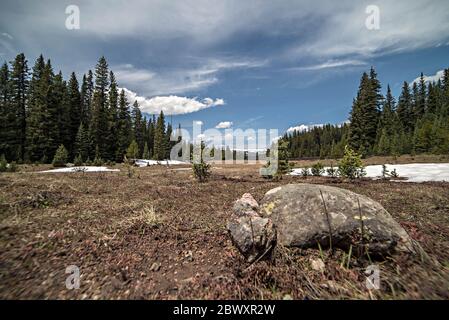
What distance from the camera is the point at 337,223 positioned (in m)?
3.32

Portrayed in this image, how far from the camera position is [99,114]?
117 ft

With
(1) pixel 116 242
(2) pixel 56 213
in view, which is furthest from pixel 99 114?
(1) pixel 116 242

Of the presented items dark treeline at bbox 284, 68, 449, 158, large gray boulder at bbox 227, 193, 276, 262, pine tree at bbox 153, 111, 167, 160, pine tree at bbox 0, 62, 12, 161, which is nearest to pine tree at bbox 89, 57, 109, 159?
pine tree at bbox 0, 62, 12, 161

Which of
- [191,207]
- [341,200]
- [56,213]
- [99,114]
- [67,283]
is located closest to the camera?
[67,283]

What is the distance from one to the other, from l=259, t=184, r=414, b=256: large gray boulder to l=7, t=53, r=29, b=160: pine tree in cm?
4042

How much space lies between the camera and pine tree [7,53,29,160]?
3047 centimetres

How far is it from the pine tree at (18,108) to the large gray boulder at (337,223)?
1591 inches

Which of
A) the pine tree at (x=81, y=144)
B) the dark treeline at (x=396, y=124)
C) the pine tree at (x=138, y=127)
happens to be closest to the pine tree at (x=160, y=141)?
the pine tree at (x=138, y=127)

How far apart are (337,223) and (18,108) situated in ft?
149

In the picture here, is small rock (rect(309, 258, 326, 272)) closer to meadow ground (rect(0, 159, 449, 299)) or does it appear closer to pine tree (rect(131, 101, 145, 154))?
meadow ground (rect(0, 159, 449, 299))

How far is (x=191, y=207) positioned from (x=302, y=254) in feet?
12.9
